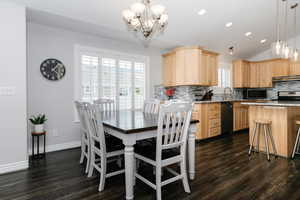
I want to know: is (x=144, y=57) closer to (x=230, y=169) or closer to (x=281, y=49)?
(x=281, y=49)

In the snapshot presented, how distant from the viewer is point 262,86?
6242mm

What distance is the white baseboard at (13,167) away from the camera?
2.46 metres

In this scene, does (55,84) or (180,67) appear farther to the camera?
(180,67)

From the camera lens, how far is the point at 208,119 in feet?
14.0

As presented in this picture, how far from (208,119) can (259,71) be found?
3.61 meters

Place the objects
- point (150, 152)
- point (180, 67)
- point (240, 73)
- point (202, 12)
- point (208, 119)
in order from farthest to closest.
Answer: point (240, 73) < point (180, 67) < point (208, 119) < point (202, 12) < point (150, 152)

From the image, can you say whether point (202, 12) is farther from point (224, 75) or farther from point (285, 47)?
point (224, 75)

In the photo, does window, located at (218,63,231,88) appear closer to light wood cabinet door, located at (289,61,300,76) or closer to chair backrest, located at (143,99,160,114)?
light wood cabinet door, located at (289,61,300,76)

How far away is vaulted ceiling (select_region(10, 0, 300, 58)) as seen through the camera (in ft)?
9.44

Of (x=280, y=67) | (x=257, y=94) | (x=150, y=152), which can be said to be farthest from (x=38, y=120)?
(x=280, y=67)

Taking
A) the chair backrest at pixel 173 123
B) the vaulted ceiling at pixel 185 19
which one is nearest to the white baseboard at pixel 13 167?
the chair backrest at pixel 173 123

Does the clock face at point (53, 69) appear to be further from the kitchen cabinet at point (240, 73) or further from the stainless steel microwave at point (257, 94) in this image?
the stainless steel microwave at point (257, 94)

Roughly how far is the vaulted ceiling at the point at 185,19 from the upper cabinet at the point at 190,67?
0.37m

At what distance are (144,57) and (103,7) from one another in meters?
1.84
